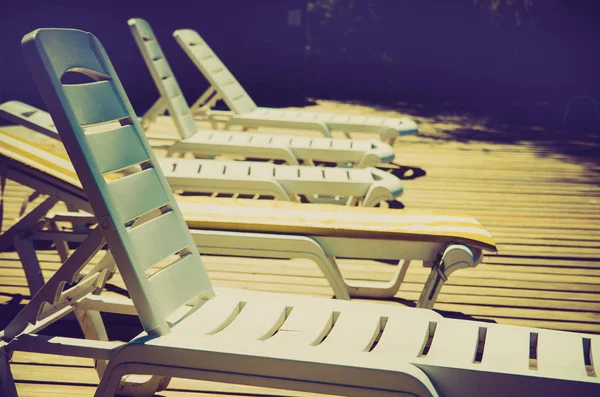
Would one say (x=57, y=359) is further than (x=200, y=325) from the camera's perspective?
Yes

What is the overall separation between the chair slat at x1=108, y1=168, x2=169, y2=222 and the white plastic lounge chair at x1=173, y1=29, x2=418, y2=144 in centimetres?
371

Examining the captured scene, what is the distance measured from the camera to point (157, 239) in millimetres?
2297

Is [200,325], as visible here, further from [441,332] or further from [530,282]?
[530,282]

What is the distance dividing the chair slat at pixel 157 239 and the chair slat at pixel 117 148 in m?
0.21

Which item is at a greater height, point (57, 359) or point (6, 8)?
point (6, 8)

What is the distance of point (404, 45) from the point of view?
14.2 meters

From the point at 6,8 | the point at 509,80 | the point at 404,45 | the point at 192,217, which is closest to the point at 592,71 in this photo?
the point at 509,80

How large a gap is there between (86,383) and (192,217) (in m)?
0.83

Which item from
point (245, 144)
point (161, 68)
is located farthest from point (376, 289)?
point (161, 68)

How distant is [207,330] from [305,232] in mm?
913

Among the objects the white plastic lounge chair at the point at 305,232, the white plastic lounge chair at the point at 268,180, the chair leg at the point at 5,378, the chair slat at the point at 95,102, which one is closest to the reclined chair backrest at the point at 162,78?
the white plastic lounge chair at the point at 268,180

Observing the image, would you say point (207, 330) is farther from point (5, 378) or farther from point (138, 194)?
point (5, 378)

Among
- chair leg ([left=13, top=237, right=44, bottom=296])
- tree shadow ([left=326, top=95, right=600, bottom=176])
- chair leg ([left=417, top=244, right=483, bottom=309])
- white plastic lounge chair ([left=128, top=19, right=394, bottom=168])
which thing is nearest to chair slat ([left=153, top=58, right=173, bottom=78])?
white plastic lounge chair ([left=128, top=19, right=394, bottom=168])

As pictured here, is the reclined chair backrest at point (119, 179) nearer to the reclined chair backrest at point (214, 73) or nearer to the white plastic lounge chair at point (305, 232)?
the white plastic lounge chair at point (305, 232)
